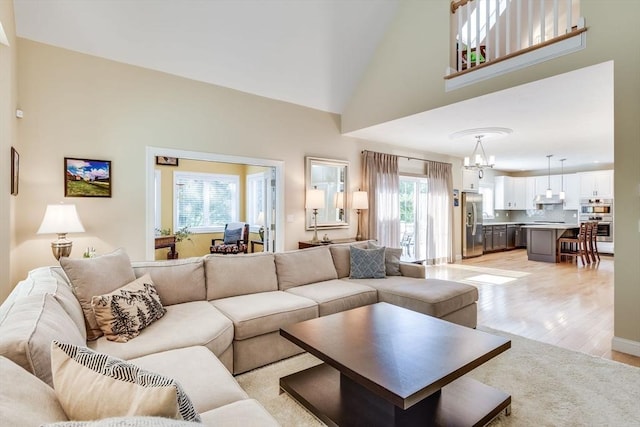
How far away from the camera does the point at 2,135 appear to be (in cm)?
265

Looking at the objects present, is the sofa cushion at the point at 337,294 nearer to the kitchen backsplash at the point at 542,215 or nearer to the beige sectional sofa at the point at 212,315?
the beige sectional sofa at the point at 212,315

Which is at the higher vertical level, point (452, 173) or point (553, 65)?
point (553, 65)

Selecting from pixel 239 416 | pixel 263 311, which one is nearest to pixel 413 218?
pixel 263 311

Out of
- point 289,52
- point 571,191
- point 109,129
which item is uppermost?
point 289,52

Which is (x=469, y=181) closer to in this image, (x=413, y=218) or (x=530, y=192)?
(x=413, y=218)

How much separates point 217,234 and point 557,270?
24.3 ft

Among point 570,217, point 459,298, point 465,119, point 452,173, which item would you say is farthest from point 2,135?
point 570,217

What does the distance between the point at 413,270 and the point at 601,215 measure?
26.7 feet

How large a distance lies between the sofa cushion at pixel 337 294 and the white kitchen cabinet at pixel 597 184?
9.09 meters

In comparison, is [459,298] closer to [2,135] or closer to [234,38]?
[234,38]

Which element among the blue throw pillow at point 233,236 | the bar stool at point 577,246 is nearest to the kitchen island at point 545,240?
the bar stool at point 577,246

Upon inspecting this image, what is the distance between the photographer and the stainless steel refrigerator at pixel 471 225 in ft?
27.2

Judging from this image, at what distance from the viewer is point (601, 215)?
8.90 m

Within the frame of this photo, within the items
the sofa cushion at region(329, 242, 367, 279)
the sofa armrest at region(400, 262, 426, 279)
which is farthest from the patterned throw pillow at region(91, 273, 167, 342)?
the sofa armrest at region(400, 262, 426, 279)
